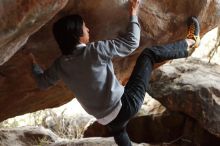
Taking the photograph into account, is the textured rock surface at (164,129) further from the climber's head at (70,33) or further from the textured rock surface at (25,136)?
the climber's head at (70,33)

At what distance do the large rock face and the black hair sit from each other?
0.75 feet

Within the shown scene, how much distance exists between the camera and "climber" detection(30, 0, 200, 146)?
12.5ft

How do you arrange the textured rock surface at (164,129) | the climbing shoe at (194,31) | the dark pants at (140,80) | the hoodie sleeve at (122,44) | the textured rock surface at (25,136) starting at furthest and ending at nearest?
1. the textured rock surface at (164,129)
2. the textured rock surface at (25,136)
3. the climbing shoe at (194,31)
4. the dark pants at (140,80)
5. the hoodie sleeve at (122,44)

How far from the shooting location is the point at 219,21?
5.48 meters

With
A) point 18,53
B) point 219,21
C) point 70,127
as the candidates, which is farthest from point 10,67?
point 70,127

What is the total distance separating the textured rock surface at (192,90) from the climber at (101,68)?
7.36 feet

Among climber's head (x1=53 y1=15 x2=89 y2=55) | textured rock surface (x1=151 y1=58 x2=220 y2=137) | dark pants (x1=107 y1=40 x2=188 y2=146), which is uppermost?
climber's head (x1=53 y1=15 x2=89 y2=55)

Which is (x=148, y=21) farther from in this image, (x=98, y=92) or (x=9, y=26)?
(x=9, y=26)

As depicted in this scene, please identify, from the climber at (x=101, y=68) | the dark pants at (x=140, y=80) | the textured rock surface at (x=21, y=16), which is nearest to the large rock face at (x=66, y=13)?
the textured rock surface at (x=21, y=16)

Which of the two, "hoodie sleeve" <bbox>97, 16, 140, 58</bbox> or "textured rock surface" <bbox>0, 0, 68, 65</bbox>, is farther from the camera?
"hoodie sleeve" <bbox>97, 16, 140, 58</bbox>

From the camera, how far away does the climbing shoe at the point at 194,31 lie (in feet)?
14.5

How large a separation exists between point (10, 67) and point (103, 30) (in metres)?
1.23

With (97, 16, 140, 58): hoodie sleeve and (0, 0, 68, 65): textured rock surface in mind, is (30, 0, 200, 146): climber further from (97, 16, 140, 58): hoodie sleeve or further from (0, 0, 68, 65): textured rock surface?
(0, 0, 68, 65): textured rock surface

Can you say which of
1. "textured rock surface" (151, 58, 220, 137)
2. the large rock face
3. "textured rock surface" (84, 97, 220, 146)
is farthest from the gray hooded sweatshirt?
"textured rock surface" (84, 97, 220, 146)
